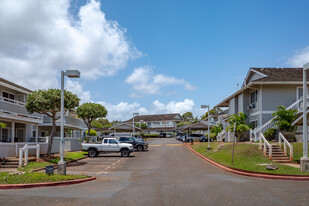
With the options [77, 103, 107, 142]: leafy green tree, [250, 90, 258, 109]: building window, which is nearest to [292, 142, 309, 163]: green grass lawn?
[250, 90, 258, 109]: building window

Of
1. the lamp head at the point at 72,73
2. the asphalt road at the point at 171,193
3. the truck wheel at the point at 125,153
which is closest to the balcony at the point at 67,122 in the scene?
the truck wheel at the point at 125,153

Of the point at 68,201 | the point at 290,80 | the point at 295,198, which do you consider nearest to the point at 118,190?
the point at 68,201

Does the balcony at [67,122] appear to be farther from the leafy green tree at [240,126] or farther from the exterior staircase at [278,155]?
the exterior staircase at [278,155]

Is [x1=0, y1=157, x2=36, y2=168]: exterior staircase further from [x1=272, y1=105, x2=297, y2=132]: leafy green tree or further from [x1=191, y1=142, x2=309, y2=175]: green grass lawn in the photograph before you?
[x1=272, y1=105, x2=297, y2=132]: leafy green tree

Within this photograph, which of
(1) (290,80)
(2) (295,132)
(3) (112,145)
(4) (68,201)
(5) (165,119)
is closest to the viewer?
(4) (68,201)

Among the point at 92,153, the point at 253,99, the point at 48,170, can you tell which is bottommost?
the point at 92,153

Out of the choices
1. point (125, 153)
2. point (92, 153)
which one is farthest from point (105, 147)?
point (125, 153)

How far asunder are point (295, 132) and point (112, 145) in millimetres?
15904

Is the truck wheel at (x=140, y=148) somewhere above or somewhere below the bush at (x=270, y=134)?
below

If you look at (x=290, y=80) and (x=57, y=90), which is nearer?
(x=57, y=90)

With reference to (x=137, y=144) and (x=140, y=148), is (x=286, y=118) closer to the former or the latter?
(x=140, y=148)

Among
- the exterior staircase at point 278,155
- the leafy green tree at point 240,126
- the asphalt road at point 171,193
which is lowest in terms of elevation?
the asphalt road at point 171,193

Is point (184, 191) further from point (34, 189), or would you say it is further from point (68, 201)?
point (34, 189)

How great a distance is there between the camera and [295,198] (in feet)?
30.9
